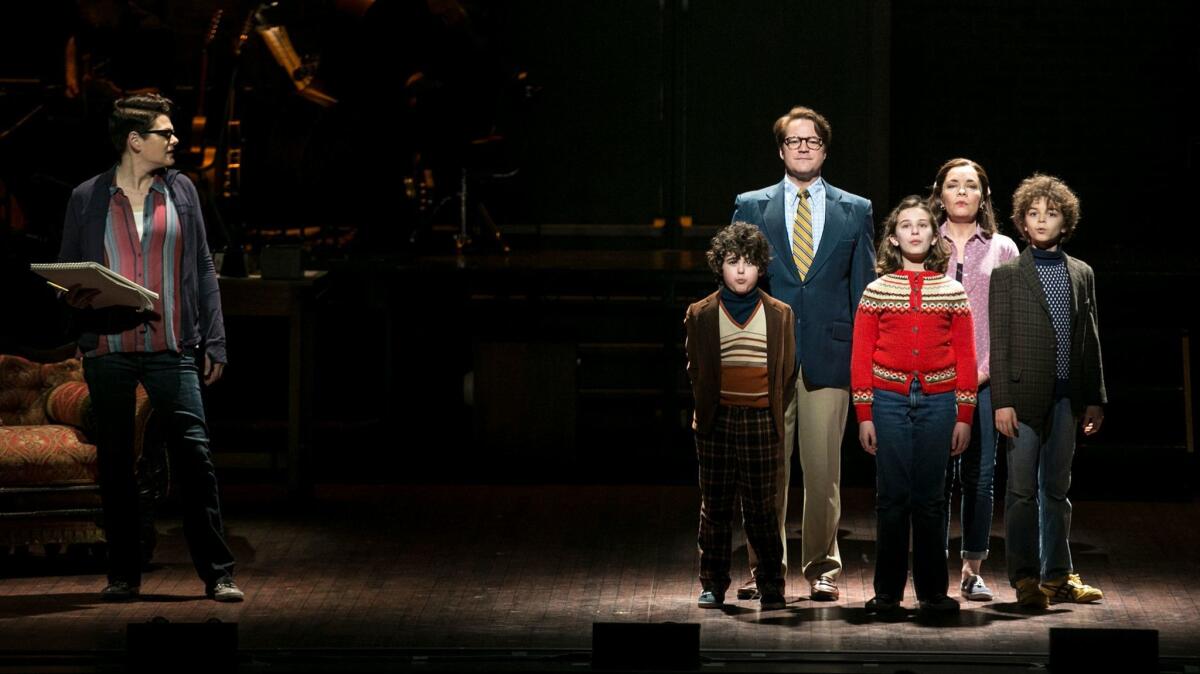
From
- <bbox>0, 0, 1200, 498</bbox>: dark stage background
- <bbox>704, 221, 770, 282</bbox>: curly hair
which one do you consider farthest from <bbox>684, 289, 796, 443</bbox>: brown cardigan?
<bbox>0, 0, 1200, 498</bbox>: dark stage background

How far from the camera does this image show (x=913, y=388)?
588cm

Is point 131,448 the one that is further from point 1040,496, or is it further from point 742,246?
point 1040,496

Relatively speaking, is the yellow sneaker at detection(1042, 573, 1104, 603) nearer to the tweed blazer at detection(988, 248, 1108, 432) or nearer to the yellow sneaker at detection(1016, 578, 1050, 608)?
the yellow sneaker at detection(1016, 578, 1050, 608)

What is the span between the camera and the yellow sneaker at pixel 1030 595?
6.18 meters

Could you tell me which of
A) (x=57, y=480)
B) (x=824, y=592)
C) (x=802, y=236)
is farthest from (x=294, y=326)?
(x=824, y=592)

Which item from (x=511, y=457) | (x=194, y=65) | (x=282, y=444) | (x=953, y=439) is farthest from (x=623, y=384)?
(x=953, y=439)

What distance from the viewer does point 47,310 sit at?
978 cm

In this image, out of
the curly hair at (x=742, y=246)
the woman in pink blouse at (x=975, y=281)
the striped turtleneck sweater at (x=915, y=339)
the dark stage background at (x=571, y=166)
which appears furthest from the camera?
the dark stage background at (x=571, y=166)

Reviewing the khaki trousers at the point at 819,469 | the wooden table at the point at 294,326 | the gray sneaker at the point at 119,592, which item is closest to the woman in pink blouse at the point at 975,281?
the khaki trousers at the point at 819,469

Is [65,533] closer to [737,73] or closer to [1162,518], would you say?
[1162,518]

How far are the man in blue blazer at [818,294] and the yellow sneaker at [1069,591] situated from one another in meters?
0.68

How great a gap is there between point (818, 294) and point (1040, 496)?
38.0 inches

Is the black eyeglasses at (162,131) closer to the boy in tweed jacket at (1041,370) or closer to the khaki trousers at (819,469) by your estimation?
the khaki trousers at (819,469)

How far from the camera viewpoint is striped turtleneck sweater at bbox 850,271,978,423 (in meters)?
5.84
